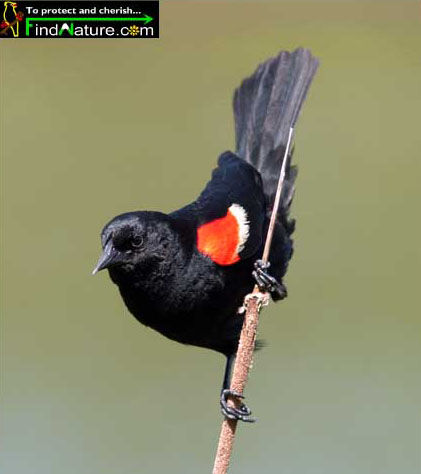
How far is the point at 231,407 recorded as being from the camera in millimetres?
2346

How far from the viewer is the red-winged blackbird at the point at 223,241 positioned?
2.57m

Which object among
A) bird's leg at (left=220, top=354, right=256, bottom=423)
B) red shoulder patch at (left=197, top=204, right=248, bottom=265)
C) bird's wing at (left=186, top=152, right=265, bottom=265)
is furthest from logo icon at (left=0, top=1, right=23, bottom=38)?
bird's leg at (left=220, top=354, right=256, bottom=423)

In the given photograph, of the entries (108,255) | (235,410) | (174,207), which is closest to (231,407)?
(235,410)

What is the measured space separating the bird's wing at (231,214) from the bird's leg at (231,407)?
37 centimetres

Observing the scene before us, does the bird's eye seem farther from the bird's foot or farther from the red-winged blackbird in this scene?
the bird's foot

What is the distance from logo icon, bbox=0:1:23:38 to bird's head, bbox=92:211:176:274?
147 cm

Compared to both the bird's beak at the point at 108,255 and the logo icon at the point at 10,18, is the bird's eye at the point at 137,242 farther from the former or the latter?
the logo icon at the point at 10,18

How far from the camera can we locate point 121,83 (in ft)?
15.9

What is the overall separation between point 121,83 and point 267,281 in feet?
7.80

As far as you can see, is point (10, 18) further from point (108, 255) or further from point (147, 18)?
point (108, 255)

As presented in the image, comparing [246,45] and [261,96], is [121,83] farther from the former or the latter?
[261,96]

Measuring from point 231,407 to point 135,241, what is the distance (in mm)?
468

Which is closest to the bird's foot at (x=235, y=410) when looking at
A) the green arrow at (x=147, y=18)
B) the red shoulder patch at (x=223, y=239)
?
the red shoulder patch at (x=223, y=239)

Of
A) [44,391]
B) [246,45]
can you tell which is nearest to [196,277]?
[44,391]
